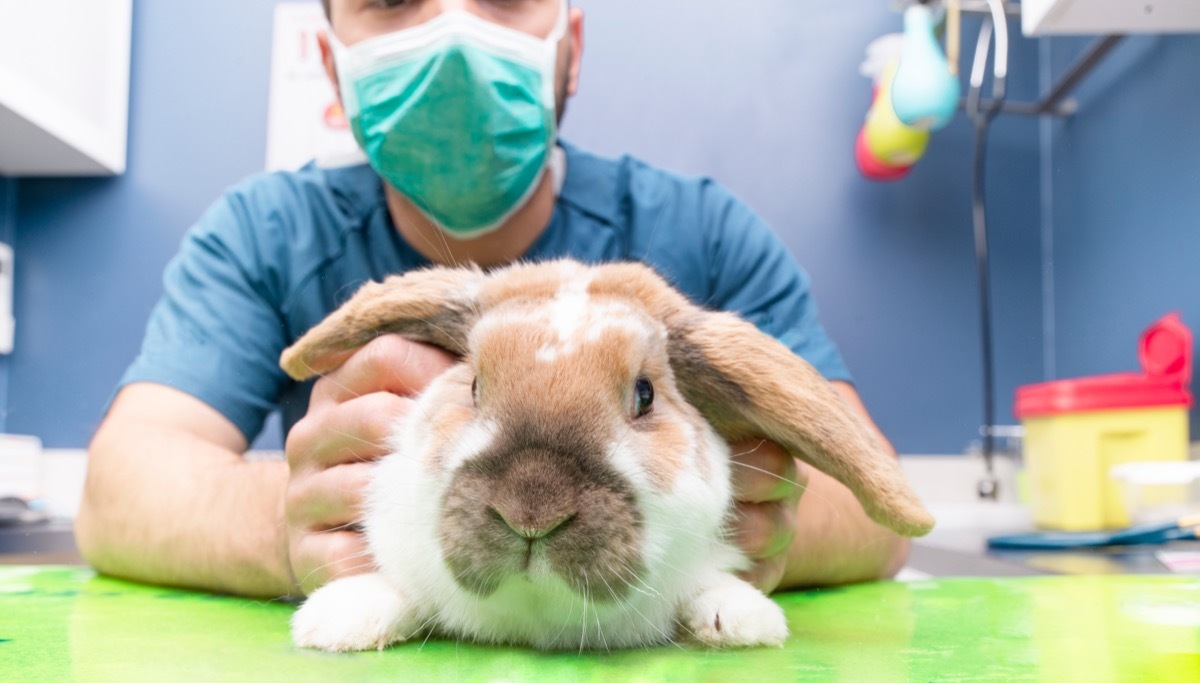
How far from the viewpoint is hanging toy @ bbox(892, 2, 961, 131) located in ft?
7.72

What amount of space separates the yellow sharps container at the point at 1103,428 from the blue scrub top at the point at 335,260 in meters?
0.92

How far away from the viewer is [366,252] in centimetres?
157

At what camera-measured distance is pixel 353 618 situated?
0.81m

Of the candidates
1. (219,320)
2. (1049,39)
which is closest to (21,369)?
→ (219,320)

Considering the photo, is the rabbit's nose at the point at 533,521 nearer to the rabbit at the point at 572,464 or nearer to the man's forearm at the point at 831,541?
the rabbit at the point at 572,464

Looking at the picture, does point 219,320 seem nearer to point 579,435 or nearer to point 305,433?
point 305,433

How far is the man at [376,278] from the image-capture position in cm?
99

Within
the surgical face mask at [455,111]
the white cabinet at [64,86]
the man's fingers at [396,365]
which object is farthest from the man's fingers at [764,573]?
the white cabinet at [64,86]

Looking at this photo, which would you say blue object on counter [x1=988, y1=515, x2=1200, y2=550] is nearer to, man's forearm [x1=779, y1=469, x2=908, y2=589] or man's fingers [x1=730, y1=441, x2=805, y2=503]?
man's forearm [x1=779, y1=469, x2=908, y2=589]

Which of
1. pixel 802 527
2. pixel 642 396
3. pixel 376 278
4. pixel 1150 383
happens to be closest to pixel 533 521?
pixel 642 396

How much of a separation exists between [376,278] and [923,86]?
1546 millimetres

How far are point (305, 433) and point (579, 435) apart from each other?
0.43 meters

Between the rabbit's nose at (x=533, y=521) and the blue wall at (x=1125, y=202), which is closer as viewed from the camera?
the rabbit's nose at (x=533, y=521)

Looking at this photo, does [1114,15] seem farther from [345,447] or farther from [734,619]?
[345,447]
